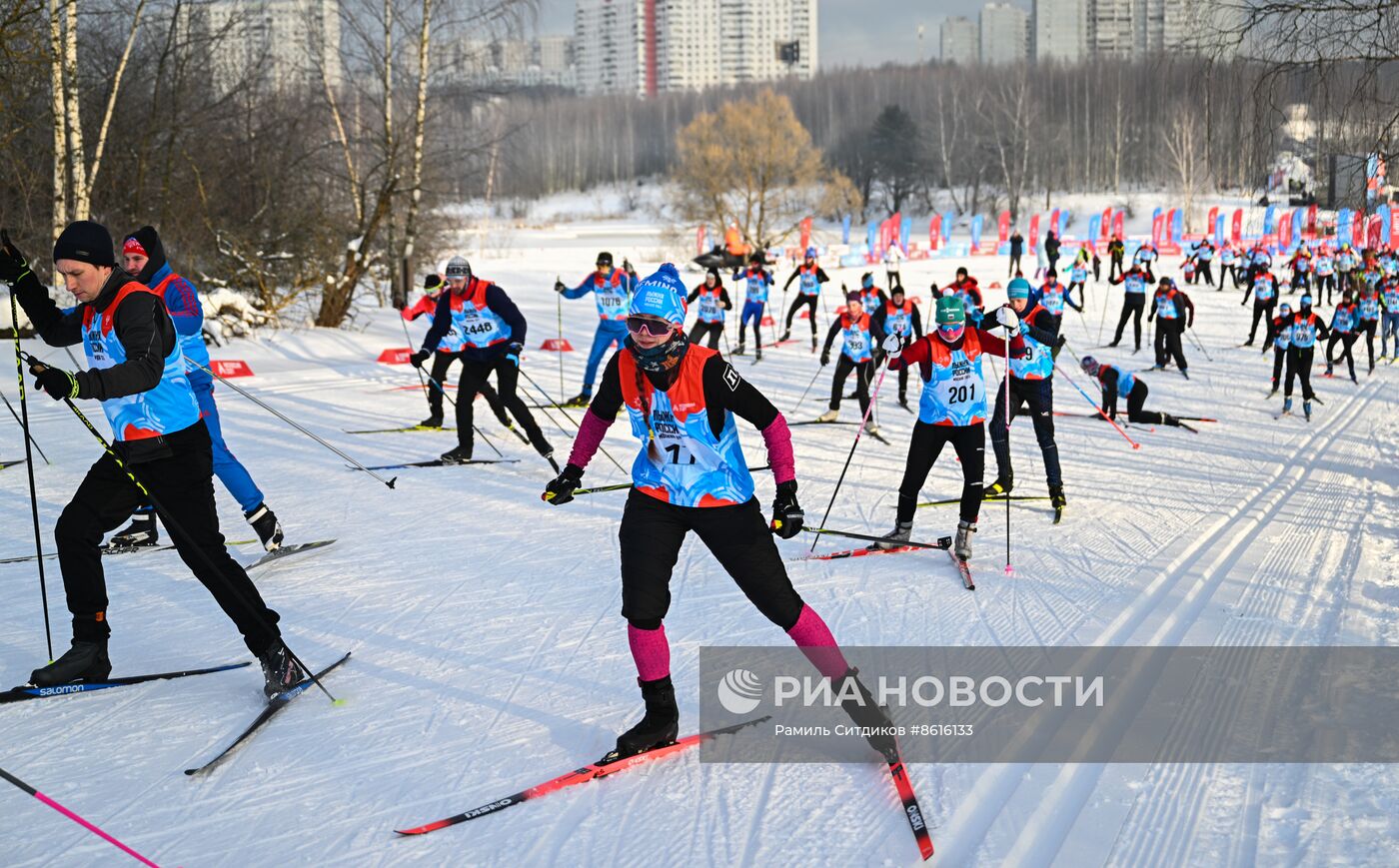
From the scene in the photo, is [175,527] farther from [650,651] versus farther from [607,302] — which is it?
[607,302]

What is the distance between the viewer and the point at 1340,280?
82.6 feet

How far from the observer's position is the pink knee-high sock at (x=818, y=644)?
3643mm

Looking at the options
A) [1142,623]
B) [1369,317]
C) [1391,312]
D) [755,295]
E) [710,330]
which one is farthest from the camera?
Result: [1391,312]

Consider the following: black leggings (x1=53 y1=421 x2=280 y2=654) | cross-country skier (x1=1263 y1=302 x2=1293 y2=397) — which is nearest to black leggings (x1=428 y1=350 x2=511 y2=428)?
black leggings (x1=53 y1=421 x2=280 y2=654)

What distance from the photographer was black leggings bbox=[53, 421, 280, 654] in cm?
408

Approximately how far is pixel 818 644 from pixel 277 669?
214 centimetres

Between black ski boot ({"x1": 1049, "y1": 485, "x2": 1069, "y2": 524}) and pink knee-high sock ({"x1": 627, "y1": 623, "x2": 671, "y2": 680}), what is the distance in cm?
453

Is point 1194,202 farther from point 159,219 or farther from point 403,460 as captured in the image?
point 403,460

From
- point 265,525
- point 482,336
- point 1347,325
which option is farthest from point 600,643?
point 1347,325

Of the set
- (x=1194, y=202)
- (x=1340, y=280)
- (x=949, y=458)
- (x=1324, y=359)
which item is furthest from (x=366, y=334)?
(x=1194, y=202)

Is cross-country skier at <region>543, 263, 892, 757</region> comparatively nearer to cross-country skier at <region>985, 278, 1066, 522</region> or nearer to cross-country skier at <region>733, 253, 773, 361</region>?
cross-country skier at <region>985, 278, 1066, 522</region>

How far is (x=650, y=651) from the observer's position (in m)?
3.66

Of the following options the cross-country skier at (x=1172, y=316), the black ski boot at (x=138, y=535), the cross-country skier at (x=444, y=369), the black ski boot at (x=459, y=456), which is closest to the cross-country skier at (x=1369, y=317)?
the cross-country skier at (x=1172, y=316)

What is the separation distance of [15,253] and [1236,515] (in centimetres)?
745
